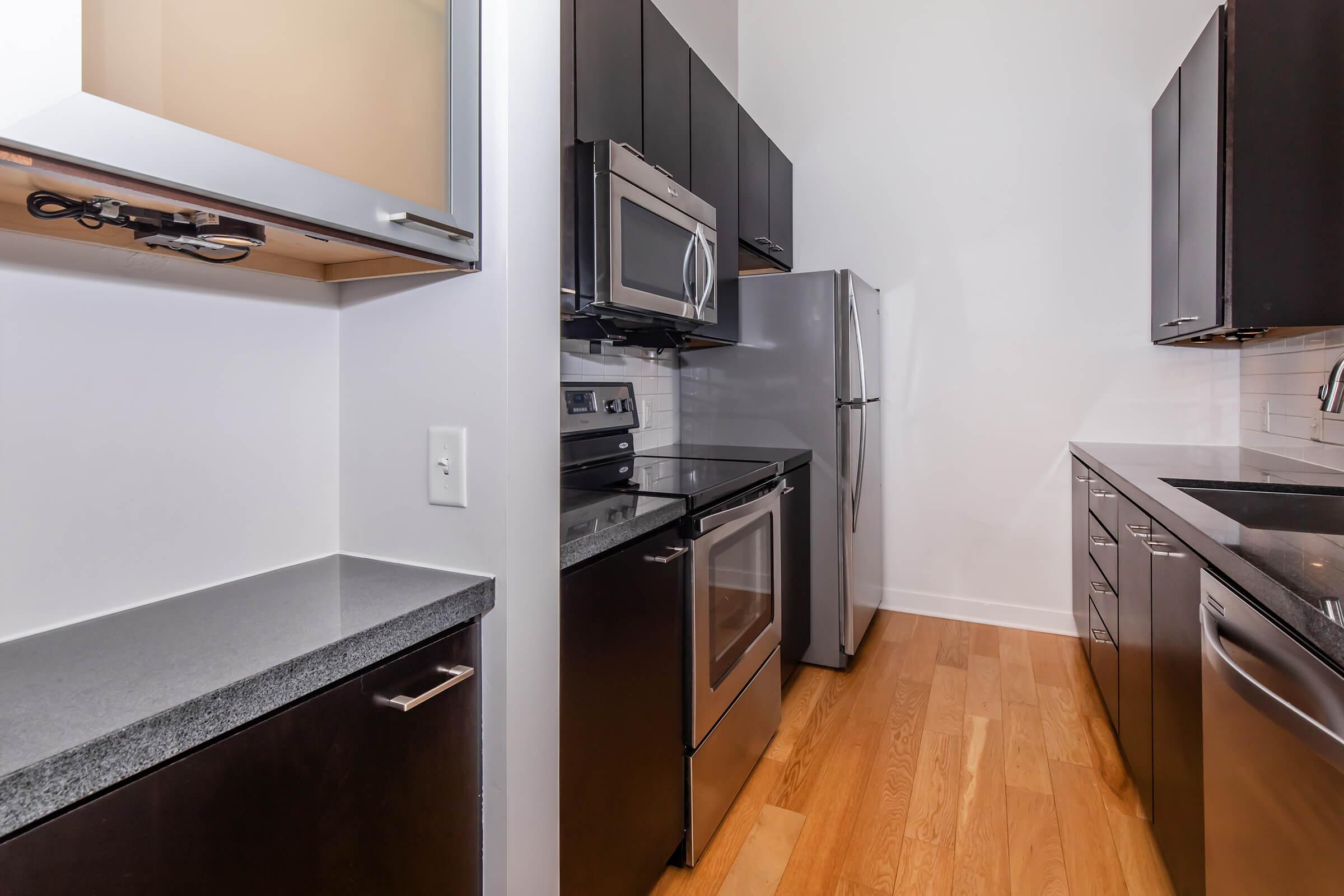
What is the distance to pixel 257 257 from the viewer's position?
3.32 ft

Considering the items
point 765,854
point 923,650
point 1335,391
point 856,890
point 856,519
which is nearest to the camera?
point 1335,391

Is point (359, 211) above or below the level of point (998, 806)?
above

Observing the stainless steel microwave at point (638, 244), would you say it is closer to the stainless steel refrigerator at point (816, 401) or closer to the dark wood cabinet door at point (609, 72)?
the dark wood cabinet door at point (609, 72)

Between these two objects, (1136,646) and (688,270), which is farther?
(688,270)

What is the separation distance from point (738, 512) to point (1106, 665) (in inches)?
54.8

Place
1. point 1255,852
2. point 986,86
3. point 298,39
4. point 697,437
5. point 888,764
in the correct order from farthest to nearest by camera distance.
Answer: point 986,86
point 697,437
point 888,764
point 1255,852
point 298,39

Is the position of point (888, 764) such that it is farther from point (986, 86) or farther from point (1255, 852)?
point (986, 86)

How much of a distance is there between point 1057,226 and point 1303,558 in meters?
2.49

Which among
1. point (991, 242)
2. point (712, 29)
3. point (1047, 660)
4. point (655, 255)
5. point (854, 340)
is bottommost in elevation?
point (1047, 660)

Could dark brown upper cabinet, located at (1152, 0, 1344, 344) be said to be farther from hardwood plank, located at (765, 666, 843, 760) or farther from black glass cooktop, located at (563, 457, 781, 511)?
hardwood plank, located at (765, 666, 843, 760)

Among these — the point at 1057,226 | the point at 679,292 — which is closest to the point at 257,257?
the point at 679,292

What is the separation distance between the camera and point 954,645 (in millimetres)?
3047

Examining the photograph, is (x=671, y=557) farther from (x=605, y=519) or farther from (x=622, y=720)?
(x=622, y=720)

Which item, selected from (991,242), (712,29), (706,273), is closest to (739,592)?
(706,273)
